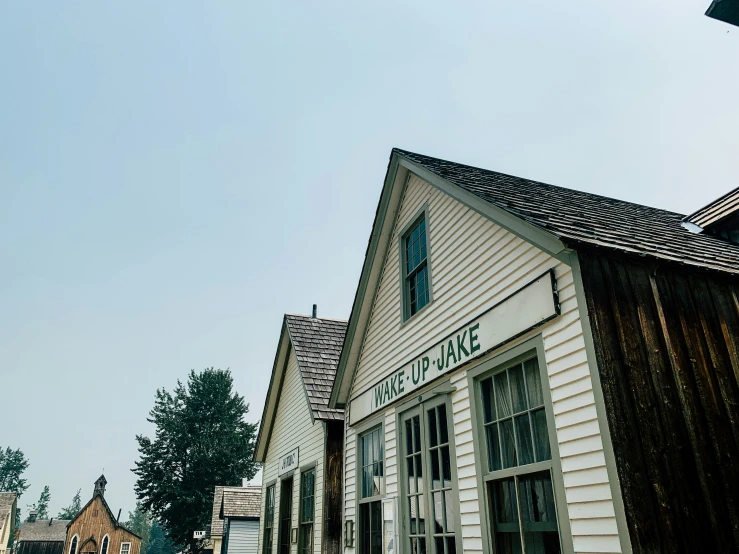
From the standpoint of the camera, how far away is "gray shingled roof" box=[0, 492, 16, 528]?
58.2 m

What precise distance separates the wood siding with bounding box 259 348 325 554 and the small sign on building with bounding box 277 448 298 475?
0.13 metres

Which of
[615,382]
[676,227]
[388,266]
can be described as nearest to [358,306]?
[388,266]

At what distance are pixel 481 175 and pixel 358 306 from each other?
319cm

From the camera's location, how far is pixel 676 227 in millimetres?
8062

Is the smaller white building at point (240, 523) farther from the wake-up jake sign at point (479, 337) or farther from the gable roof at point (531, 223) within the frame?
the wake-up jake sign at point (479, 337)

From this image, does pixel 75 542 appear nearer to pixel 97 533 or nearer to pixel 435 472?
pixel 97 533

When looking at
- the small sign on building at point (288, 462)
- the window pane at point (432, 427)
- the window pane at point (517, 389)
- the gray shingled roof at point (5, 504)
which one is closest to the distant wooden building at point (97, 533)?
the gray shingled roof at point (5, 504)

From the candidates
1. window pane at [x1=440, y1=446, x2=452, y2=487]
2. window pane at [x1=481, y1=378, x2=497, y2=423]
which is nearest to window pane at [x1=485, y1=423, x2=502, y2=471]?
window pane at [x1=481, y1=378, x2=497, y2=423]

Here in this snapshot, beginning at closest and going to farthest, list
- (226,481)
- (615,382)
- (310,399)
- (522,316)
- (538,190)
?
1. (615,382)
2. (522,316)
3. (538,190)
4. (310,399)
5. (226,481)

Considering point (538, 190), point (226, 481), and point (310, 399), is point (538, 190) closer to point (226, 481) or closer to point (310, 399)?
point (310, 399)

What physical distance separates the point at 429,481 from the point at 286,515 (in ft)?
23.9

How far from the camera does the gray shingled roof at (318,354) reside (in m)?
11.3

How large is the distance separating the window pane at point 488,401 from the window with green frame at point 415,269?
1971 mm

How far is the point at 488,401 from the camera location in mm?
6059
